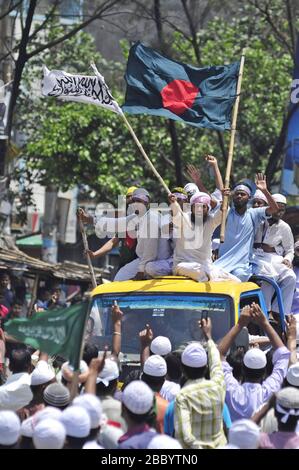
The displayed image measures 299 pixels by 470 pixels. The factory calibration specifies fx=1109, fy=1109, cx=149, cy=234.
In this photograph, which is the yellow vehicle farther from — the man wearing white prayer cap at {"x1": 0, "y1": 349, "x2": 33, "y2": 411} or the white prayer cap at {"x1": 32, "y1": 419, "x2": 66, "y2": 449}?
the white prayer cap at {"x1": 32, "y1": 419, "x2": 66, "y2": 449}

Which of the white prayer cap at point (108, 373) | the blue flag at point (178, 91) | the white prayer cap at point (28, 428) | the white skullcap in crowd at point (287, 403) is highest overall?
the blue flag at point (178, 91)

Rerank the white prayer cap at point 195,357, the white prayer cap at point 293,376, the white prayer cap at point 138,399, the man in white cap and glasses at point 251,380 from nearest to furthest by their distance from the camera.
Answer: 1. the white prayer cap at point 138,399
2. the white prayer cap at point 195,357
3. the white prayer cap at point 293,376
4. the man in white cap and glasses at point 251,380

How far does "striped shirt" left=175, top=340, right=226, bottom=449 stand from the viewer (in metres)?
6.58

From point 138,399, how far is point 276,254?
19.2 feet

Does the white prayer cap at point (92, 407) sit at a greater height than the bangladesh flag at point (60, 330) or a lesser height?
lesser

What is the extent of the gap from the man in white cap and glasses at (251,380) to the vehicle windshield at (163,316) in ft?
4.25

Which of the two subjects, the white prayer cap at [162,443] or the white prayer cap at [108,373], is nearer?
the white prayer cap at [162,443]

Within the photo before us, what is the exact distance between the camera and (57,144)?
26.3m

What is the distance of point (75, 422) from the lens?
18.9 ft

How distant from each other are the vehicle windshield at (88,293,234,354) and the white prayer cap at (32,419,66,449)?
3.68 metres

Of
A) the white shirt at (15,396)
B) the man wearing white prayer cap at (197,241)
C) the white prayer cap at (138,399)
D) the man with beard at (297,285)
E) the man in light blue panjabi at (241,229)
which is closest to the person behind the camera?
the white prayer cap at (138,399)

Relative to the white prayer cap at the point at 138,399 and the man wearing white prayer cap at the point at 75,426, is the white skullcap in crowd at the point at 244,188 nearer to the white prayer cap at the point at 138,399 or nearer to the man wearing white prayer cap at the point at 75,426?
the white prayer cap at the point at 138,399

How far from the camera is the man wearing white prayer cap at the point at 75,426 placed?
18.9ft

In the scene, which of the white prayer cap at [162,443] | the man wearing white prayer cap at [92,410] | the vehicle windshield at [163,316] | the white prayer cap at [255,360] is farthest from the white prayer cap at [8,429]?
the vehicle windshield at [163,316]
